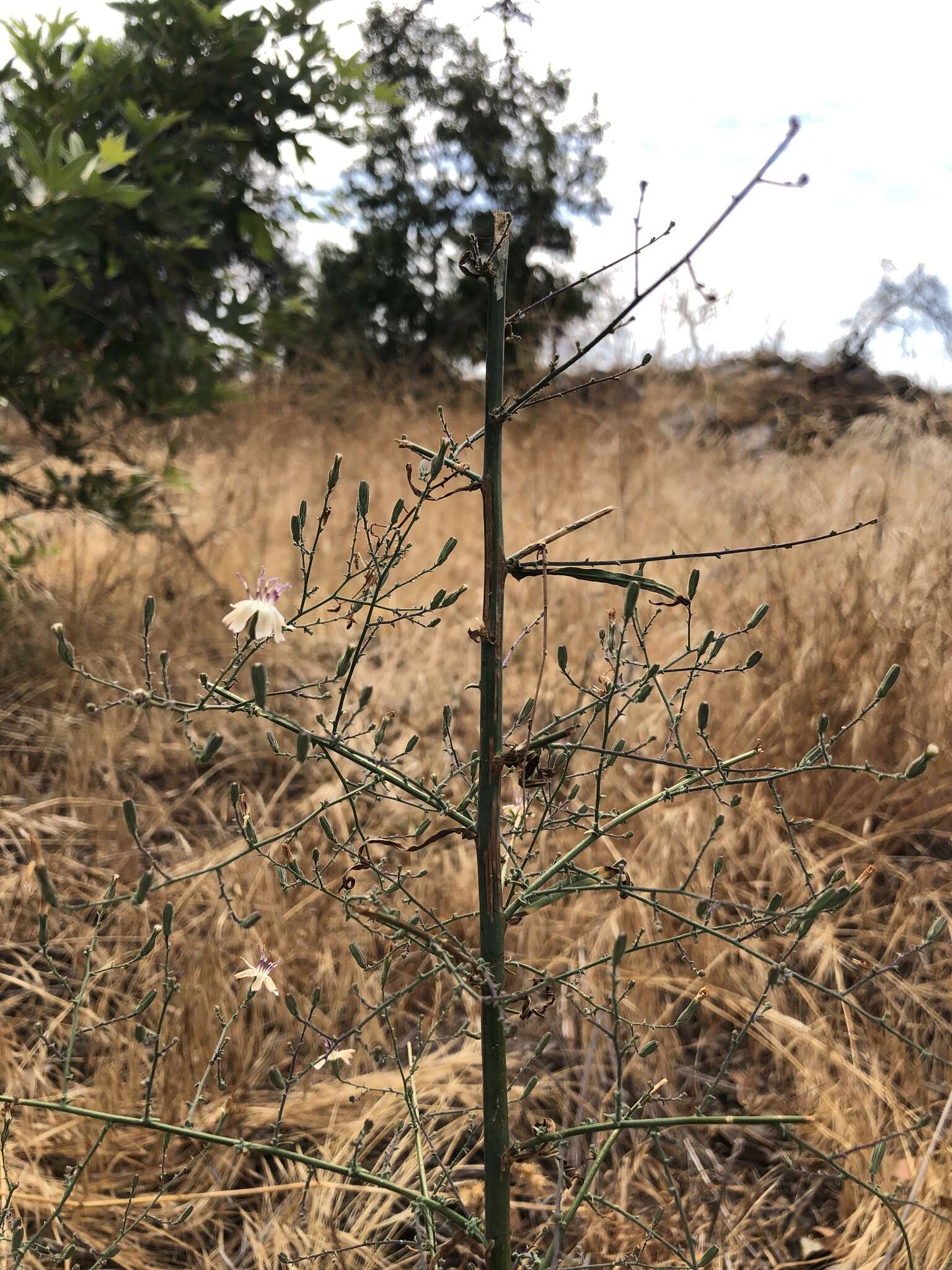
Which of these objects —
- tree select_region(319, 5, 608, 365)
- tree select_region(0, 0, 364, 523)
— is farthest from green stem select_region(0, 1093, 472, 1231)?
tree select_region(319, 5, 608, 365)

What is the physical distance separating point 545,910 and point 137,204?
2.06m

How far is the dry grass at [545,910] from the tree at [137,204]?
66 cm

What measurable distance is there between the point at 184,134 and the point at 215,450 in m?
2.58

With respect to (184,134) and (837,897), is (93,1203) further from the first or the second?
(184,134)

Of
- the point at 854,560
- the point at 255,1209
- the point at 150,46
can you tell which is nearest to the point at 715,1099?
the point at 255,1209

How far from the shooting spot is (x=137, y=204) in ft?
8.31

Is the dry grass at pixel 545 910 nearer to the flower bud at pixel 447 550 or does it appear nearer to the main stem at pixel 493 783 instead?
the main stem at pixel 493 783

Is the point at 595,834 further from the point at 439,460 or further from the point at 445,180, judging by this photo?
the point at 445,180

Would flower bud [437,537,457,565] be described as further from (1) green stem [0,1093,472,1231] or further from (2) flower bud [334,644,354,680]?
(1) green stem [0,1093,472,1231]

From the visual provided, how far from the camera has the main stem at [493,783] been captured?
839 mm

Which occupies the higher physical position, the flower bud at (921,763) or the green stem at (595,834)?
the flower bud at (921,763)

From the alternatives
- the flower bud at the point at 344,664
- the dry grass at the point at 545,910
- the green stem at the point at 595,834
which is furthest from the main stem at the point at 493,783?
the dry grass at the point at 545,910

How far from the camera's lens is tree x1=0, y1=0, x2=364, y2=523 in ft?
7.81

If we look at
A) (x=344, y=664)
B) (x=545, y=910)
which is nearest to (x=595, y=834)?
(x=344, y=664)
